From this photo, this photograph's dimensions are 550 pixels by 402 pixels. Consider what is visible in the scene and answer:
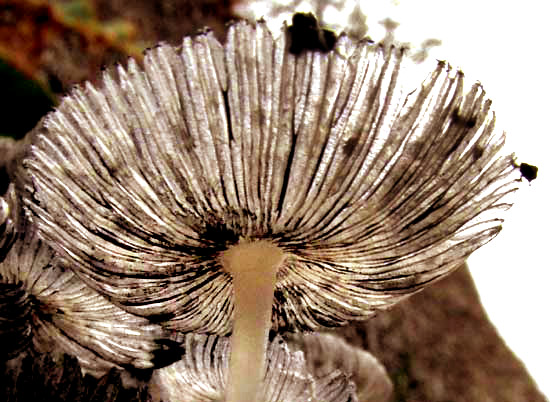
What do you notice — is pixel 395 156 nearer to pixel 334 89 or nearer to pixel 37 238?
pixel 334 89

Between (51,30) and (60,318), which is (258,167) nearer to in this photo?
(60,318)

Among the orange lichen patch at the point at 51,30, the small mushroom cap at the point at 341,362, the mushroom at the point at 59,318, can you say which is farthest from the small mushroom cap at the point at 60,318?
the orange lichen patch at the point at 51,30

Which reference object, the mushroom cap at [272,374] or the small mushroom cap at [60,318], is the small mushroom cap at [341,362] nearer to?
the mushroom cap at [272,374]

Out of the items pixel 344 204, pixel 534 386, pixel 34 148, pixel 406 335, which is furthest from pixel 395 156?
pixel 534 386

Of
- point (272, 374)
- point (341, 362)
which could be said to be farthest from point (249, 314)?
point (341, 362)

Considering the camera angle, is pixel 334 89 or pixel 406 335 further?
pixel 406 335
